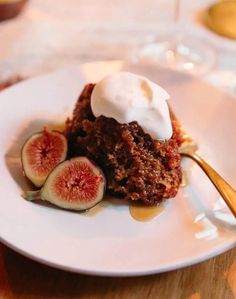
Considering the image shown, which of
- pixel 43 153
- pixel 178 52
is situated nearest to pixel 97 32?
pixel 178 52

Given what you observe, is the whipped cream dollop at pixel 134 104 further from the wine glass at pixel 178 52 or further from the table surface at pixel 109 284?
the wine glass at pixel 178 52

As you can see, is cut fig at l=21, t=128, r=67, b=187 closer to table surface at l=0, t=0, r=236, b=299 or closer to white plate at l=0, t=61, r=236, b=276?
white plate at l=0, t=61, r=236, b=276

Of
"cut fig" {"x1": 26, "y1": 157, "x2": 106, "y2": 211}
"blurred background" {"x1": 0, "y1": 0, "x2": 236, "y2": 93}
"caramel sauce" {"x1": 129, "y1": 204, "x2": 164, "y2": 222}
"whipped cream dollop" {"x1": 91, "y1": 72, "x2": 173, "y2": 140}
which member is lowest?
"blurred background" {"x1": 0, "y1": 0, "x2": 236, "y2": 93}

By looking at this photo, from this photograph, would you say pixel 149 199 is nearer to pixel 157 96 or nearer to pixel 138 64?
pixel 157 96

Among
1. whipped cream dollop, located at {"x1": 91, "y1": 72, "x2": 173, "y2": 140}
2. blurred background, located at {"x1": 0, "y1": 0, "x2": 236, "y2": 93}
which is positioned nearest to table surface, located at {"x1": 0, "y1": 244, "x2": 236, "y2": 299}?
whipped cream dollop, located at {"x1": 91, "y1": 72, "x2": 173, "y2": 140}

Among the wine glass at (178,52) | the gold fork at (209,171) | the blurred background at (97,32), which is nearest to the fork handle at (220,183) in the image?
the gold fork at (209,171)

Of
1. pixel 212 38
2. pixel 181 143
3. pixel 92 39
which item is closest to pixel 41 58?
pixel 92 39

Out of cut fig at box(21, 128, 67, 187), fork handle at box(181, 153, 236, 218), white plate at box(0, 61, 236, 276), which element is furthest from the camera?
cut fig at box(21, 128, 67, 187)
